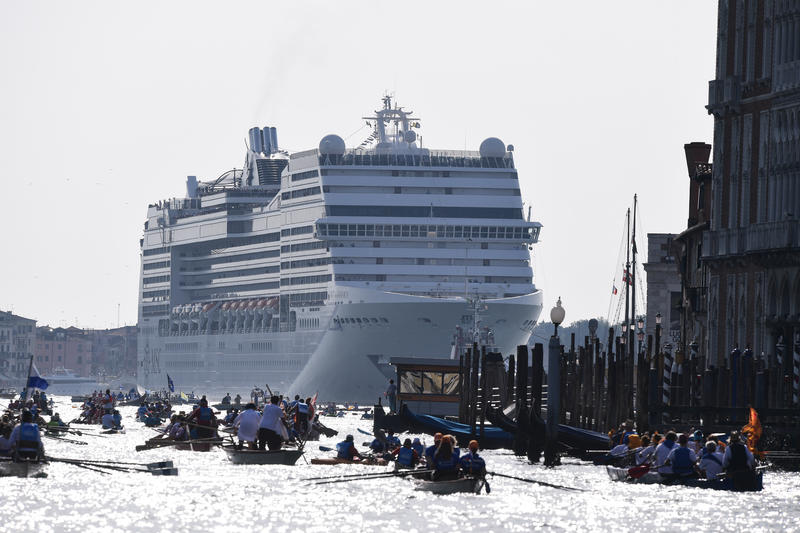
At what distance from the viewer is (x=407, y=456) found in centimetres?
4781

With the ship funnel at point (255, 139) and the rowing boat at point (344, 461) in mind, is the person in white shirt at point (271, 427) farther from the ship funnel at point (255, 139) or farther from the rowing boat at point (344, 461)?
the ship funnel at point (255, 139)

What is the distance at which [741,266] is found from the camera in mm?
67938

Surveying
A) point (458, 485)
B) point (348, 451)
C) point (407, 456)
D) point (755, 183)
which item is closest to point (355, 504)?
point (458, 485)

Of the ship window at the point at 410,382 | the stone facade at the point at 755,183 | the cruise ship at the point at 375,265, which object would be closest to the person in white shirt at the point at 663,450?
the stone facade at the point at 755,183

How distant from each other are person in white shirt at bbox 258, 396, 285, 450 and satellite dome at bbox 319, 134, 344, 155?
96.1 metres

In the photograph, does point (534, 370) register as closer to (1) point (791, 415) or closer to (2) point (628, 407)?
(2) point (628, 407)

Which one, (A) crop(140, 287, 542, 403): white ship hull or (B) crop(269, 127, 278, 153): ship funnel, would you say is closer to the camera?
(A) crop(140, 287, 542, 403): white ship hull

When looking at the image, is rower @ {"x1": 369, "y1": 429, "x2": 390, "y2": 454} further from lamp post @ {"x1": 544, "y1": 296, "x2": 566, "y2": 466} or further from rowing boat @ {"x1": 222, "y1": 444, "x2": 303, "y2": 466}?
lamp post @ {"x1": 544, "y1": 296, "x2": 566, "y2": 466}

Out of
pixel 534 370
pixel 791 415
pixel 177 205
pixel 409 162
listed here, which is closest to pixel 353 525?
pixel 791 415

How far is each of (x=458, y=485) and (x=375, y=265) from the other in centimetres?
9509

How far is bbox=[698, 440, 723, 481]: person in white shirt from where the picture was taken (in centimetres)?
4553

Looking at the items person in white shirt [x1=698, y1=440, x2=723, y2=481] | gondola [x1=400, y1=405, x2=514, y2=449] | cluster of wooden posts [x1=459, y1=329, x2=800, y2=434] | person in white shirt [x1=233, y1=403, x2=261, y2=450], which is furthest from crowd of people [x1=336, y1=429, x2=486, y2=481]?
gondola [x1=400, y1=405, x2=514, y2=449]

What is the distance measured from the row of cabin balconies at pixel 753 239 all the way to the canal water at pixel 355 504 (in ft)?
41.3

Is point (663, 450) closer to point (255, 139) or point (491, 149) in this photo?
point (491, 149)
